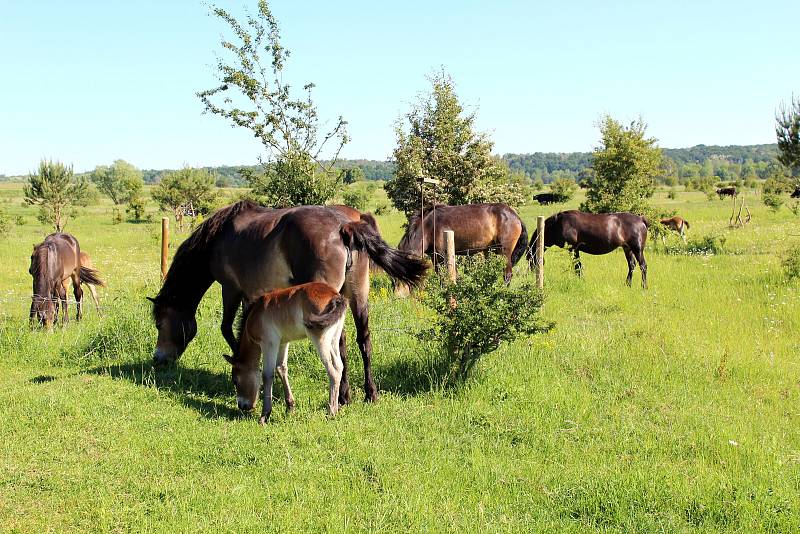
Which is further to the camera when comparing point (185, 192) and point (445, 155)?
point (185, 192)

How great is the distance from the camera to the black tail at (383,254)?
6461 mm

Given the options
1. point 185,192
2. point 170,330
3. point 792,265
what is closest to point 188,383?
point 170,330

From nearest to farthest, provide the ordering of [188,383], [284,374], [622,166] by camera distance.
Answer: [284,374], [188,383], [622,166]

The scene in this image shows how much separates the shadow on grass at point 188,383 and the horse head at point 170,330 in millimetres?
164

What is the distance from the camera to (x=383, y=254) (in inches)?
260

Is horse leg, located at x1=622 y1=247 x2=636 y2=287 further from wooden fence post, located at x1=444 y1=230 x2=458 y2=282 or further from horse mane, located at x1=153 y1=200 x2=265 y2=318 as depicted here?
horse mane, located at x1=153 y1=200 x2=265 y2=318

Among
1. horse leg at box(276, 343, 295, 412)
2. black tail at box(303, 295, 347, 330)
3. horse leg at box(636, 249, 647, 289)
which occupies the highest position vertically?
black tail at box(303, 295, 347, 330)

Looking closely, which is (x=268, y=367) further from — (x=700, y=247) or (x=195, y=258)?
(x=700, y=247)

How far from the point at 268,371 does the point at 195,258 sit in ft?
7.64

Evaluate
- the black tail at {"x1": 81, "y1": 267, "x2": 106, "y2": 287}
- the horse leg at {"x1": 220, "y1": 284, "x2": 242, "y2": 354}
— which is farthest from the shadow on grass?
the black tail at {"x1": 81, "y1": 267, "x2": 106, "y2": 287}

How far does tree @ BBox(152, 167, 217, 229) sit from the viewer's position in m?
41.0

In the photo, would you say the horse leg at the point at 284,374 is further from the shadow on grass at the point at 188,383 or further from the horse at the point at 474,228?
the horse at the point at 474,228

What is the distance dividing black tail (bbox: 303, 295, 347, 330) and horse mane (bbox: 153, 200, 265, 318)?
7.87 ft

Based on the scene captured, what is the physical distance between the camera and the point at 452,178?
55.6 feet
